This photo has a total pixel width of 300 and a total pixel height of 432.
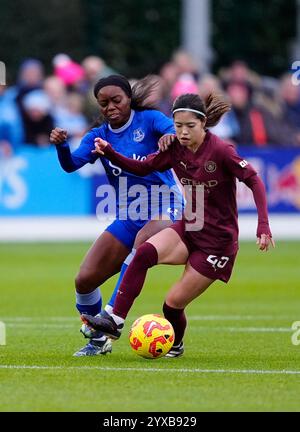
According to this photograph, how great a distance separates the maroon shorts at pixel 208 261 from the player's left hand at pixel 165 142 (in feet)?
2.02

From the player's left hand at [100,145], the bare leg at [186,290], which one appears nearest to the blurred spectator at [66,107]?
the player's left hand at [100,145]

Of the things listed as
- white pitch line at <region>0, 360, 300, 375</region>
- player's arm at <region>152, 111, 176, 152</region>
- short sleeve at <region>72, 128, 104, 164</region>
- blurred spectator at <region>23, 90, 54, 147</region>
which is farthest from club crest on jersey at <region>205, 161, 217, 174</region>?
blurred spectator at <region>23, 90, 54, 147</region>

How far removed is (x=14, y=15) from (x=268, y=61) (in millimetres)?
5978

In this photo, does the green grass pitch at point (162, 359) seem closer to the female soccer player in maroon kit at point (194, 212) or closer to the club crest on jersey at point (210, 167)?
the female soccer player in maroon kit at point (194, 212)

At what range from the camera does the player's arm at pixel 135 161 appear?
10.3 m

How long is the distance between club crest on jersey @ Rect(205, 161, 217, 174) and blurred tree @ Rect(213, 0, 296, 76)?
766 inches

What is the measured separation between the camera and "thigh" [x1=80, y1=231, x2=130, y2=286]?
10.7m

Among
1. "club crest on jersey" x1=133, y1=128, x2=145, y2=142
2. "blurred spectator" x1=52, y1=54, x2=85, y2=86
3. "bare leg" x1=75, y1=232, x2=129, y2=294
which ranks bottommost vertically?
"bare leg" x1=75, y1=232, x2=129, y2=294

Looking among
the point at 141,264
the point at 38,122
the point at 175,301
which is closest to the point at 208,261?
the point at 175,301

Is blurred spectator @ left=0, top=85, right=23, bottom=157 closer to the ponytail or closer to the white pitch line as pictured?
the ponytail

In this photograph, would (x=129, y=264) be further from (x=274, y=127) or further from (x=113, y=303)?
(x=274, y=127)

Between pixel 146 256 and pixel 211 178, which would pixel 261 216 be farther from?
pixel 146 256

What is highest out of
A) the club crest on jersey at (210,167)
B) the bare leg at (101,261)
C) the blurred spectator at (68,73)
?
the blurred spectator at (68,73)

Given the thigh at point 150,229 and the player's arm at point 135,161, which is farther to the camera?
the thigh at point 150,229
